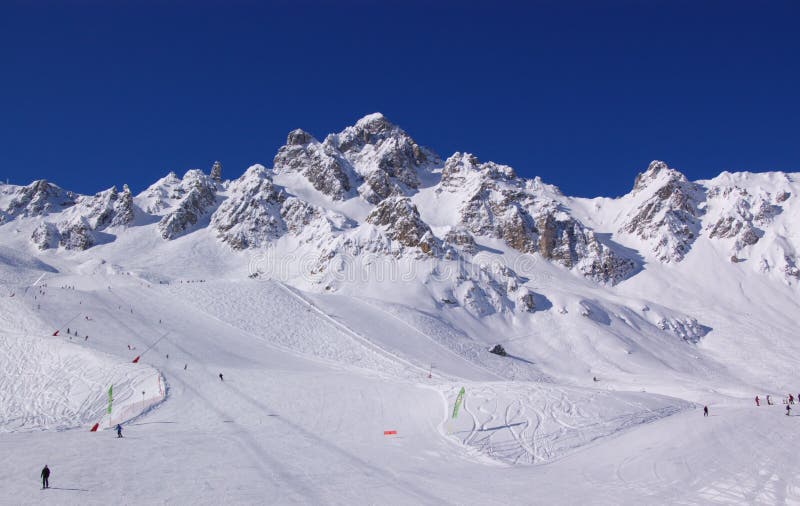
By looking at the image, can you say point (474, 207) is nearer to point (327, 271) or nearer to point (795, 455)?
point (327, 271)

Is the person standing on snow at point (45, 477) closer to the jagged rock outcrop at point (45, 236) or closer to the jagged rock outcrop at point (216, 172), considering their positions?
the jagged rock outcrop at point (45, 236)

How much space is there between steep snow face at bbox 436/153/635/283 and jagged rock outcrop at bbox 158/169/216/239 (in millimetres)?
66586

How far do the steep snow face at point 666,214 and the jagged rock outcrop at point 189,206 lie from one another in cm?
11164

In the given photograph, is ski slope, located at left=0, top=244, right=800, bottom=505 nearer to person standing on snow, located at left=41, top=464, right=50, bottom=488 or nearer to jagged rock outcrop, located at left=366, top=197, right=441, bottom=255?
person standing on snow, located at left=41, top=464, right=50, bottom=488

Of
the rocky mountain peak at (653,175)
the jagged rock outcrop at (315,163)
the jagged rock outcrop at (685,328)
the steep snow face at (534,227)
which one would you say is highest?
the rocky mountain peak at (653,175)

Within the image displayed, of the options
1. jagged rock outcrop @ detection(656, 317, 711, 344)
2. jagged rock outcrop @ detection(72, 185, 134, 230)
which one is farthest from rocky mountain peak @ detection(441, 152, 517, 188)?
jagged rock outcrop @ detection(72, 185, 134, 230)

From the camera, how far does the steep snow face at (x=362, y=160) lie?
148500 mm

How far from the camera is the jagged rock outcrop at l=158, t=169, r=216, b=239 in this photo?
124794 mm

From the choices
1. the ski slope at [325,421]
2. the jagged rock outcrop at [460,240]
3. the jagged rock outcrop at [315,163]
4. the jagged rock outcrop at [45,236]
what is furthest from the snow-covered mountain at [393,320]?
the jagged rock outcrop at [460,240]

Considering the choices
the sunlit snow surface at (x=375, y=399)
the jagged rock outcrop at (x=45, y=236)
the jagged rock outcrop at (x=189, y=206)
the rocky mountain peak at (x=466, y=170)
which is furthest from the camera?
the rocky mountain peak at (x=466, y=170)

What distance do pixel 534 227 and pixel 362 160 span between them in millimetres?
67408

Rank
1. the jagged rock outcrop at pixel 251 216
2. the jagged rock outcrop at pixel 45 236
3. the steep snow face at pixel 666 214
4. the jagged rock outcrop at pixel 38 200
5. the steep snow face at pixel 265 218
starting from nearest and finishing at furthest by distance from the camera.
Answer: the jagged rock outcrop at pixel 45 236, the steep snow face at pixel 265 218, the jagged rock outcrop at pixel 251 216, the steep snow face at pixel 666 214, the jagged rock outcrop at pixel 38 200

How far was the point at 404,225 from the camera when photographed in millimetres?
102688

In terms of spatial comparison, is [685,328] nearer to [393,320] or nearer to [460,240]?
[460,240]
